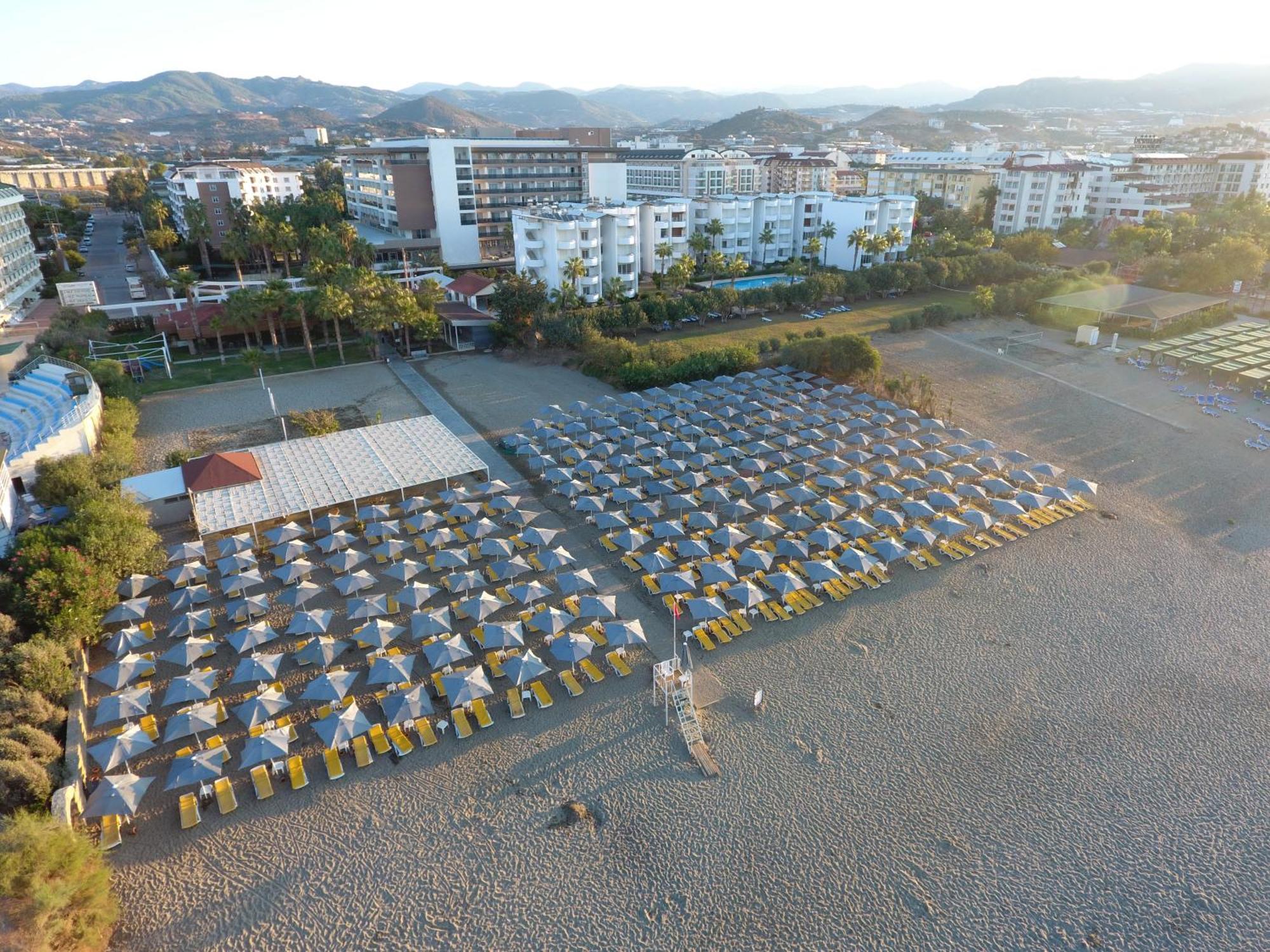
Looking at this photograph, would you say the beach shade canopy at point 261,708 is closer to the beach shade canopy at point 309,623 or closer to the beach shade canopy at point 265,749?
the beach shade canopy at point 265,749

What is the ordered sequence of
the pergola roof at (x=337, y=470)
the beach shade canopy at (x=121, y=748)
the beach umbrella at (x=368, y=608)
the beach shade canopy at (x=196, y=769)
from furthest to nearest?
the pergola roof at (x=337, y=470) → the beach umbrella at (x=368, y=608) → the beach shade canopy at (x=121, y=748) → the beach shade canopy at (x=196, y=769)

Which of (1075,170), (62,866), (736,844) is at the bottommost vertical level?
(736,844)

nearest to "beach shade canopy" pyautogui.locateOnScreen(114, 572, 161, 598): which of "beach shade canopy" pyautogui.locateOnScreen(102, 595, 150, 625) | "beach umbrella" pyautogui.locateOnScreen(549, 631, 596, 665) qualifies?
"beach shade canopy" pyautogui.locateOnScreen(102, 595, 150, 625)

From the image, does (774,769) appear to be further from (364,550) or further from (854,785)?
(364,550)

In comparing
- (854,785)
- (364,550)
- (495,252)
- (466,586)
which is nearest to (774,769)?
(854,785)

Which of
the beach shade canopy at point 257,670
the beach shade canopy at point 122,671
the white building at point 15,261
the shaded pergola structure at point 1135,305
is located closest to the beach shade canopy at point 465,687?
the beach shade canopy at point 257,670

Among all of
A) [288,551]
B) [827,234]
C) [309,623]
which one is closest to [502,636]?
[309,623]
